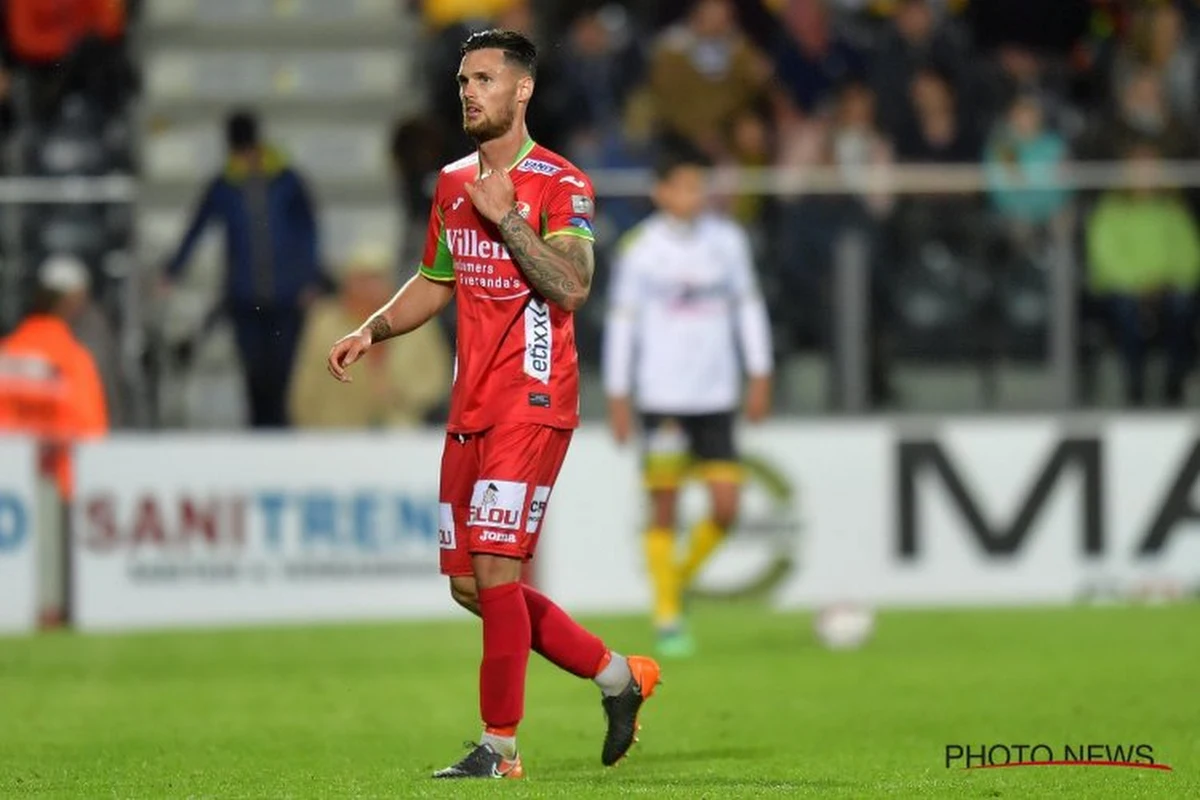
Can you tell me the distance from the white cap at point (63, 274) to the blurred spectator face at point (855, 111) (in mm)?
5304

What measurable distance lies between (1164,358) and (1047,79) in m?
3.14

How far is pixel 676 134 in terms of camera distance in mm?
17750

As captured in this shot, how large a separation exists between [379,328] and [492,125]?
0.82m

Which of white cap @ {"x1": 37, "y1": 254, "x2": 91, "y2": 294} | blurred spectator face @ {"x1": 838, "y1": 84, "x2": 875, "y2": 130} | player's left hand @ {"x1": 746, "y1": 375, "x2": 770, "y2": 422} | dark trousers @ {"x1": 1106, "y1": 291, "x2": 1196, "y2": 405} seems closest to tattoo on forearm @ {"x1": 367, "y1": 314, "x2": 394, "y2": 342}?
player's left hand @ {"x1": 746, "y1": 375, "x2": 770, "y2": 422}

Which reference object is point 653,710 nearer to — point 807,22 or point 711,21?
point 711,21

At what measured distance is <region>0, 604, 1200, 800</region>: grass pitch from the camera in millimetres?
8336

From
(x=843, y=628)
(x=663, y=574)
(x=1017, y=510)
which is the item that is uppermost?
(x=1017, y=510)

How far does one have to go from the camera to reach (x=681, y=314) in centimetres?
1449

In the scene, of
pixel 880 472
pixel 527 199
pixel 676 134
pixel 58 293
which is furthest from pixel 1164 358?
pixel 527 199

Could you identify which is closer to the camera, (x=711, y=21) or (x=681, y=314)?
(x=681, y=314)

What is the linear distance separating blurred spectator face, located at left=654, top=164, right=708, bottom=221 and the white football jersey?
0.13 m

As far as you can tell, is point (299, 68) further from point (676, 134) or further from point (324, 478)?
point (324, 478)

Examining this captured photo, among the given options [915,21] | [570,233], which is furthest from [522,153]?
[915,21]

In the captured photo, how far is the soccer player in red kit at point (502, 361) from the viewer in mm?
8148
